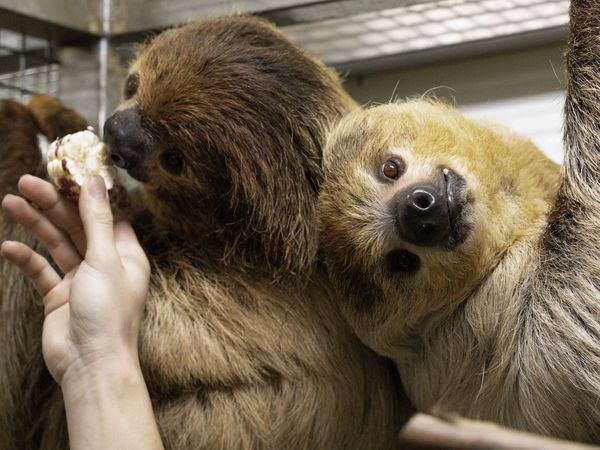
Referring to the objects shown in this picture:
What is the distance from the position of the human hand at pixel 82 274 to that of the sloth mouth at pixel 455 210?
960mm

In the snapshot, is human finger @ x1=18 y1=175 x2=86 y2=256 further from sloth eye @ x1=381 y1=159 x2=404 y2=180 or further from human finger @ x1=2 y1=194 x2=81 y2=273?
sloth eye @ x1=381 y1=159 x2=404 y2=180

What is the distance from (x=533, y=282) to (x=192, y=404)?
112cm

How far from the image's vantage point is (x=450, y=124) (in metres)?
2.52

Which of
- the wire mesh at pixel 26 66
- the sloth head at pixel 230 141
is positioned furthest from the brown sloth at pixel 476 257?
the wire mesh at pixel 26 66

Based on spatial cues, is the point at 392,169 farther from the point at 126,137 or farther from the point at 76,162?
the point at 76,162

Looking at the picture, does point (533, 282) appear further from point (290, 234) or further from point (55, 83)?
point (55, 83)

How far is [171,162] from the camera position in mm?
2596

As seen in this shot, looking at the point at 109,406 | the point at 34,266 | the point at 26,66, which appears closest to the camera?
the point at 109,406

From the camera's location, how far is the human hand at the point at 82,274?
219cm

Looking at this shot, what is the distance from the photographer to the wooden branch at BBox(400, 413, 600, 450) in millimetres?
908

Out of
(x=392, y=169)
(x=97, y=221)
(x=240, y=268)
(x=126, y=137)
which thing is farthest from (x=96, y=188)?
(x=392, y=169)

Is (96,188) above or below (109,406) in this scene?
above

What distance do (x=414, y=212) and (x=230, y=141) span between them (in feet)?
2.29

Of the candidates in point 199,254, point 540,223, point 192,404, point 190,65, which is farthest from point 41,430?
point 540,223
